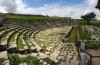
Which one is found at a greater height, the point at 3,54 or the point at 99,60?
the point at 3,54

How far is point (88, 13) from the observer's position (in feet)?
146

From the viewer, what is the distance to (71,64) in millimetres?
8203

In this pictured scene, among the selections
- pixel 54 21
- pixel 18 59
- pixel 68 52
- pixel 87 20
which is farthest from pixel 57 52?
pixel 87 20

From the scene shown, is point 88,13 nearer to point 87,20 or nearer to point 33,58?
point 87,20

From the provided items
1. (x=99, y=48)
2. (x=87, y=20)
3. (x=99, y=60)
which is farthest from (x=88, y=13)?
(x=99, y=60)

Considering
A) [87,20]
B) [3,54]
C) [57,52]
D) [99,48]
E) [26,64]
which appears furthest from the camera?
[87,20]

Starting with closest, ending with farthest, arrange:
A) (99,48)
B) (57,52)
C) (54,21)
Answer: (57,52)
(99,48)
(54,21)

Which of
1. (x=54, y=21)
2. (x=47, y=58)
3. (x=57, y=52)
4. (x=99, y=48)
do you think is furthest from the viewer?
(x=54, y=21)

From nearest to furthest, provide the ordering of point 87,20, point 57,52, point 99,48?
point 57,52 < point 99,48 < point 87,20

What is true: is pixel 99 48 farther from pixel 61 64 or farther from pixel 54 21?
pixel 54 21

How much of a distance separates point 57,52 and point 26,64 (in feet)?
10.6

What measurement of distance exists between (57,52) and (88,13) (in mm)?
35945

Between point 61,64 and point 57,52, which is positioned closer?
point 61,64

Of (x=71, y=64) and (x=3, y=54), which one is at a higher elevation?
(x=3, y=54)
